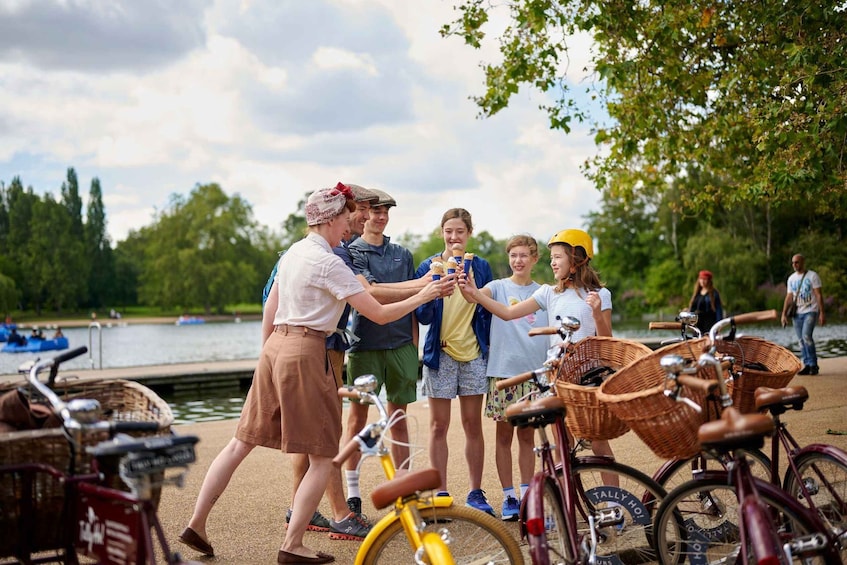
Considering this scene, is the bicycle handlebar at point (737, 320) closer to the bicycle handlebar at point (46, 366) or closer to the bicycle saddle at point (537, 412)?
the bicycle saddle at point (537, 412)

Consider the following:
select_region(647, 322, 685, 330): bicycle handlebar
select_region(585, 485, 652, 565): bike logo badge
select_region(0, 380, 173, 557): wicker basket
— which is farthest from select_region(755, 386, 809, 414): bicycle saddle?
select_region(0, 380, 173, 557): wicker basket

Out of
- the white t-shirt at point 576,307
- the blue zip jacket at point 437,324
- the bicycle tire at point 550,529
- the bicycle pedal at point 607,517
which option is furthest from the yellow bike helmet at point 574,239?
the bicycle tire at point 550,529

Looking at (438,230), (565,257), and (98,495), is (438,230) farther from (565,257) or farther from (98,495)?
(98,495)

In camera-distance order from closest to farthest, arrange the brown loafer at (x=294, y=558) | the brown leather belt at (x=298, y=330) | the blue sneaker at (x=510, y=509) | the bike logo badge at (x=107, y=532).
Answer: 1. the bike logo badge at (x=107, y=532)
2. the brown leather belt at (x=298, y=330)
3. the brown loafer at (x=294, y=558)
4. the blue sneaker at (x=510, y=509)

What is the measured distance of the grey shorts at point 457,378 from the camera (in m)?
5.53

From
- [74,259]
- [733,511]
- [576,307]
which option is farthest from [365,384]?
[74,259]

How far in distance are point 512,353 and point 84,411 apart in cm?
313

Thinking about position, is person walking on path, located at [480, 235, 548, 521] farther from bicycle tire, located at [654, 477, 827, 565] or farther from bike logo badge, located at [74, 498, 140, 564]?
bike logo badge, located at [74, 498, 140, 564]

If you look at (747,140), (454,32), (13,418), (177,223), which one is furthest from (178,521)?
(177,223)

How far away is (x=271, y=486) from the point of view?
6566 mm

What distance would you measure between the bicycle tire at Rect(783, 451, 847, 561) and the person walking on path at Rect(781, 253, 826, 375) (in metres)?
9.99

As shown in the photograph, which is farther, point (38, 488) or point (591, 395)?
point (591, 395)

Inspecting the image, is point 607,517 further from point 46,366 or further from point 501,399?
point 46,366

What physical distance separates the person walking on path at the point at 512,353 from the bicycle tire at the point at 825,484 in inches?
69.9
